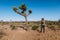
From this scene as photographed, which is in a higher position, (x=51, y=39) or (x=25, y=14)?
(x=25, y=14)

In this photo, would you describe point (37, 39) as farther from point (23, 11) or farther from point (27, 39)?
point (23, 11)

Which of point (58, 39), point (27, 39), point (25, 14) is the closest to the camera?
point (58, 39)

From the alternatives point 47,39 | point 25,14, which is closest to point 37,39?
point 47,39

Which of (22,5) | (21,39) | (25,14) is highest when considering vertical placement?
(22,5)

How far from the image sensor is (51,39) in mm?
9633

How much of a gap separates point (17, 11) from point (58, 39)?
53.0 ft

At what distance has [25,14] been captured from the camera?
23547mm

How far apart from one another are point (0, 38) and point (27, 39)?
218 cm

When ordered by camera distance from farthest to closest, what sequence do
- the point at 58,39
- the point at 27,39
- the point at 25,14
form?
the point at 25,14 < the point at 27,39 < the point at 58,39

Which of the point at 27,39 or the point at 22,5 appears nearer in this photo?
the point at 27,39

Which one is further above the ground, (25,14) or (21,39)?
(25,14)

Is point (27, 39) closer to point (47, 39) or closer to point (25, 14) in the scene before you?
point (47, 39)

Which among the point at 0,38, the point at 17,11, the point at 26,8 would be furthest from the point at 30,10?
the point at 0,38

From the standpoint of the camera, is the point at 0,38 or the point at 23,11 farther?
the point at 23,11
